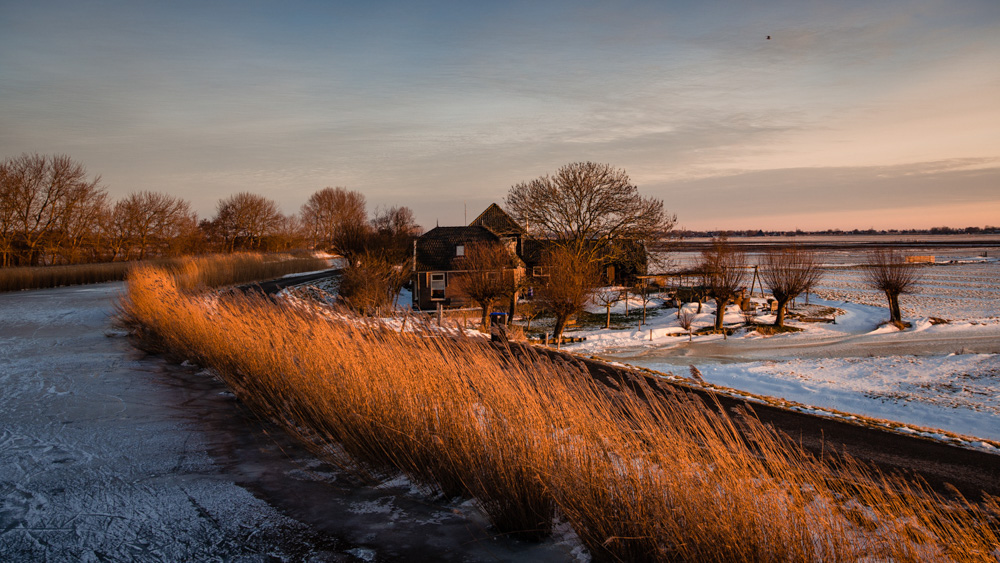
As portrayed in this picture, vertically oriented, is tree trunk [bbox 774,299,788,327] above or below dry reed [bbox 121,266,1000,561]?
below

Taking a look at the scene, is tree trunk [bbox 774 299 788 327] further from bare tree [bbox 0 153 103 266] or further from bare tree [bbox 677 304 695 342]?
bare tree [bbox 0 153 103 266]

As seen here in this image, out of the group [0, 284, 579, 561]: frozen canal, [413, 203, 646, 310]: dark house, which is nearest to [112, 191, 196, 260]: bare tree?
[413, 203, 646, 310]: dark house

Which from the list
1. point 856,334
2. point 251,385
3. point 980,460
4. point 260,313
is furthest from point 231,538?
point 856,334

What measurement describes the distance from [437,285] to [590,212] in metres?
10.6

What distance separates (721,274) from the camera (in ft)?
92.5

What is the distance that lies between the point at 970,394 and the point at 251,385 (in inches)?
656

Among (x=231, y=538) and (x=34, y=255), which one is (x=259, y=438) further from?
(x=34, y=255)

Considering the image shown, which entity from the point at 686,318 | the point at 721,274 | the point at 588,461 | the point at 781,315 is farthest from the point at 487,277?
the point at 588,461

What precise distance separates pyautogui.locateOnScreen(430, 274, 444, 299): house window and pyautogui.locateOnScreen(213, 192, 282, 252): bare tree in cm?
3225

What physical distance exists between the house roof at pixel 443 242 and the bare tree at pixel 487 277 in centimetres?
449

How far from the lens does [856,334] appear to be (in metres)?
25.8

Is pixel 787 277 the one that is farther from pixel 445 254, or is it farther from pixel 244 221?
pixel 244 221

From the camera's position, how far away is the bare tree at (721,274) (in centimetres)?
2785

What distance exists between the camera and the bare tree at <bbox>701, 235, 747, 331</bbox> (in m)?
27.9
